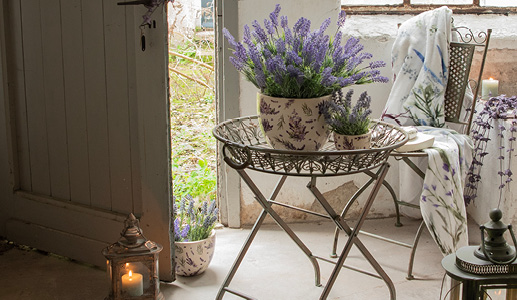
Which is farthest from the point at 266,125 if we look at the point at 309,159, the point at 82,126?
the point at 82,126

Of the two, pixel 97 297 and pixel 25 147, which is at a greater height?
pixel 25 147

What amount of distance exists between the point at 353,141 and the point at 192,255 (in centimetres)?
112

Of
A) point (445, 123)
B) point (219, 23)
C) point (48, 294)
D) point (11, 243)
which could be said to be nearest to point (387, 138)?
point (445, 123)

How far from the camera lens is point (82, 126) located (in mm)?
3172

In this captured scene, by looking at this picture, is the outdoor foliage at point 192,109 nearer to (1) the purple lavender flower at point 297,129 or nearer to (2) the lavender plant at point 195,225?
(2) the lavender plant at point 195,225

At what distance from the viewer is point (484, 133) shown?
3.53 meters

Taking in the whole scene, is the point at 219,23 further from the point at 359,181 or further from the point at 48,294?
→ the point at 48,294

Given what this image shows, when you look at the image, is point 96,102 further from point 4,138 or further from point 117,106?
point 4,138

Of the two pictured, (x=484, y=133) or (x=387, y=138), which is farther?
(x=484, y=133)

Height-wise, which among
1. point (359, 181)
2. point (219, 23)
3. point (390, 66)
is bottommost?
point (359, 181)

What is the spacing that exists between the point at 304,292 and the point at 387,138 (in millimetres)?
826

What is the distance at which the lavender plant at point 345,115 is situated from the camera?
2338 millimetres

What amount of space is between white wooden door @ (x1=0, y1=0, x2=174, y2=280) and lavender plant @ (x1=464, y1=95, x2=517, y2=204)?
1676 mm

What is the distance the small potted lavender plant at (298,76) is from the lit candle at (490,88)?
5.23 ft
